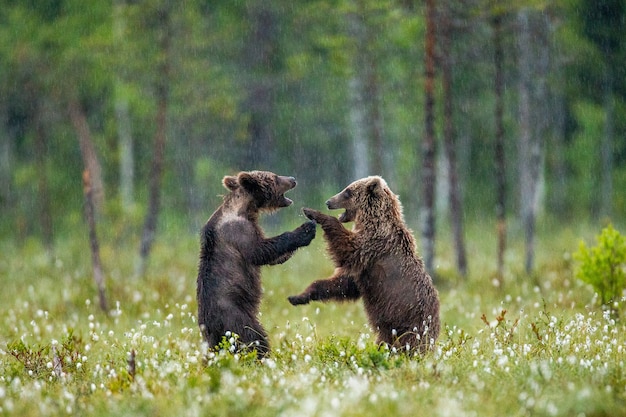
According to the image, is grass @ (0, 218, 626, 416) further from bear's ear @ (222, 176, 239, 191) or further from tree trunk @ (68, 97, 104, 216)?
tree trunk @ (68, 97, 104, 216)

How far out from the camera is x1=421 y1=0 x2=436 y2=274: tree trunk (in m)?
14.4

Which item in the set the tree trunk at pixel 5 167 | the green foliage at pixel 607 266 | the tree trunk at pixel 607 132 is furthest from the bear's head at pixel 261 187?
the tree trunk at pixel 5 167

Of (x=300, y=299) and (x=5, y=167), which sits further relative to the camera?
(x=5, y=167)

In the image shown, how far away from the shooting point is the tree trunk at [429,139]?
14.4m

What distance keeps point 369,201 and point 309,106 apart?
24063 mm

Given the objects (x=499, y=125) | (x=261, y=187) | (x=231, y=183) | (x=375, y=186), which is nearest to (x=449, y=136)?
(x=499, y=125)

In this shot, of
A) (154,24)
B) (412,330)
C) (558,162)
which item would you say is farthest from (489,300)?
(558,162)

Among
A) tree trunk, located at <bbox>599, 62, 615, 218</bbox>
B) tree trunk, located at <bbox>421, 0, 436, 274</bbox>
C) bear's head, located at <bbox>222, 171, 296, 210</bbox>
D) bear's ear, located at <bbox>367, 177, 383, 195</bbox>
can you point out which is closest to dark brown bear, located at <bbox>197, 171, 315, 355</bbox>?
bear's head, located at <bbox>222, 171, 296, 210</bbox>

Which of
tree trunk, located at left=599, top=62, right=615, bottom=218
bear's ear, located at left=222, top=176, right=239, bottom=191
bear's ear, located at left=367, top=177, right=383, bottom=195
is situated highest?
bear's ear, located at left=222, top=176, right=239, bottom=191

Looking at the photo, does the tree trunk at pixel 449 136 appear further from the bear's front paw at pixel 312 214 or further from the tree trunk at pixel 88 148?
the tree trunk at pixel 88 148

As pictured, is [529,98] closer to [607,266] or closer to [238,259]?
[607,266]

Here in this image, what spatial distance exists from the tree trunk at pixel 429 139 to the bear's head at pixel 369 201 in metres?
5.68

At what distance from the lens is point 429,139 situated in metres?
14.8

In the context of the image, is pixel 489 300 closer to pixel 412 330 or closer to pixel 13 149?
pixel 412 330
